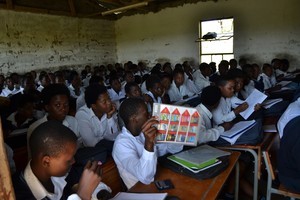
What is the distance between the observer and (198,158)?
1.59 m

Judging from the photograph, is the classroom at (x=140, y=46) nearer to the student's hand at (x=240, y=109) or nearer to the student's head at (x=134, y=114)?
the student's hand at (x=240, y=109)

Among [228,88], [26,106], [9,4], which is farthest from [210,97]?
[9,4]

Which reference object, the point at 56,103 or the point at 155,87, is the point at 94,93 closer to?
the point at 56,103

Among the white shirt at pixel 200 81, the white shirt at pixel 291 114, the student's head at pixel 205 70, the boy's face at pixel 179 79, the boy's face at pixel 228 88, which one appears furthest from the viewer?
the student's head at pixel 205 70

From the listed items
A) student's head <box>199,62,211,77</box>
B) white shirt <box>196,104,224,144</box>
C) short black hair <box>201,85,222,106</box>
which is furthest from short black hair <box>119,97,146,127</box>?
student's head <box>199,62,211,77</box>

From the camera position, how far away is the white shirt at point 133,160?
54.7 inches

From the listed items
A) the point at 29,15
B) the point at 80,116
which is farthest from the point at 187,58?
the point at 80,116

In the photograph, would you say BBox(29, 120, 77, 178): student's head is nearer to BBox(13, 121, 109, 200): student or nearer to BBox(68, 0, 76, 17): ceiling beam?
BBox(13, 121, 109, 200): student

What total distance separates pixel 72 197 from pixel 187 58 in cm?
811

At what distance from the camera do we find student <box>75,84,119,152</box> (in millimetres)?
2344

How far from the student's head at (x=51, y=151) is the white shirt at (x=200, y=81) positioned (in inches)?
188

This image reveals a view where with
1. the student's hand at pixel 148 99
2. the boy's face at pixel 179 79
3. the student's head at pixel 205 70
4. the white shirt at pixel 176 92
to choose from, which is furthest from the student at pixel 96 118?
the student's head at pixel 205 70

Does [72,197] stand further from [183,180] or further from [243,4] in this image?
[243,4]

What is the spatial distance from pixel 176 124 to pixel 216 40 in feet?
23.4
